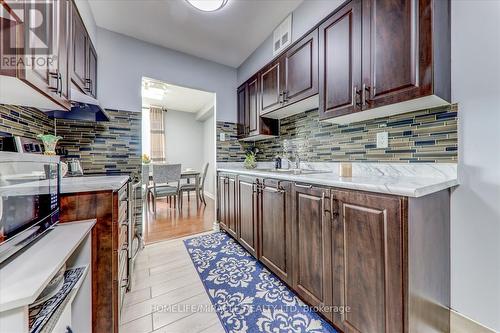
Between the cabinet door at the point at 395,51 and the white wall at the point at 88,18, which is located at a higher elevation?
the white wall at the point at 88,18

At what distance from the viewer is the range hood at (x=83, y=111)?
151 cm

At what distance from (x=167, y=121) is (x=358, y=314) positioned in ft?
19.0

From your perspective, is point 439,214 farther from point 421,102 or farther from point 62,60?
point 62,60

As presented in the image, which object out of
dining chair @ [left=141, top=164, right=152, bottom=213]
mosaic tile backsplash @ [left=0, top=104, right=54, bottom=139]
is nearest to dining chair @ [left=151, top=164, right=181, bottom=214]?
dining chair @ [left=141, top=164, right=152, bottom=213]

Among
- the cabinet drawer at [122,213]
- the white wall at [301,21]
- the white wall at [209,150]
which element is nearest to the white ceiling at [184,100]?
the white wall at [209,150]

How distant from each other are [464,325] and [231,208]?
2030 mm

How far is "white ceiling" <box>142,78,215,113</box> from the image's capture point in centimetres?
424

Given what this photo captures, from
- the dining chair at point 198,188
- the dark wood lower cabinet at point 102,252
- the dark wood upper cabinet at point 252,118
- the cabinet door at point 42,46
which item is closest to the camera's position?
the cabinet door at point 42,46

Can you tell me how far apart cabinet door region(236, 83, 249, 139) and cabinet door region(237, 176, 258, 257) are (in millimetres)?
956

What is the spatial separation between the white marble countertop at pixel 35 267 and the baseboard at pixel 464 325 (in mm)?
1946

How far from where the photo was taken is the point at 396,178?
1.30m

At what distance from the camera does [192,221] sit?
11.1 ft

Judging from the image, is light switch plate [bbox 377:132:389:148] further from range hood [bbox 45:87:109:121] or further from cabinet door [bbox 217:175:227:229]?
range hood [bbox 45:87:109:121]

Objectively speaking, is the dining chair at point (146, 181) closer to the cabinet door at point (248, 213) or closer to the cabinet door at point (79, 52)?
the cabinet door at point (79, 52)
